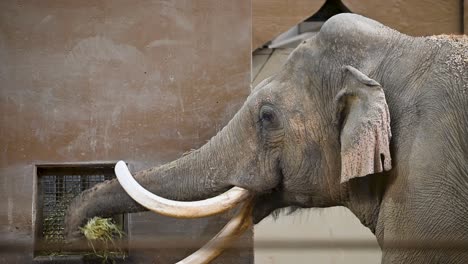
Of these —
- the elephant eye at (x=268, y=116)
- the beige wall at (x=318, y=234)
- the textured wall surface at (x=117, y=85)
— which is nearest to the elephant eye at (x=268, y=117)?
the elephant eye at (x=268, y=116)

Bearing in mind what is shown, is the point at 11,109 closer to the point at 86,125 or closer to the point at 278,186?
the point at 86,125

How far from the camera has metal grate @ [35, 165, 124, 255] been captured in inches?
206

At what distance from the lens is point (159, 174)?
484cm

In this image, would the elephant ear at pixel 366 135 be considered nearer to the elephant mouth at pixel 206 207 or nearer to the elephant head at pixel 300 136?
the elephant head at pixel 300 136

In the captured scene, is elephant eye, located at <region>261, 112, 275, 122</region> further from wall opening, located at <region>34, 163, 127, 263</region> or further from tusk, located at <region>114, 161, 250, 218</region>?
wall opening, located at <region>34, 163, 127, 263</region>

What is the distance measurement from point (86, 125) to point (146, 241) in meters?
0.63

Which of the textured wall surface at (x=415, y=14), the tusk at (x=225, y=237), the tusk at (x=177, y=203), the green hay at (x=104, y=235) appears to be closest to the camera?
the tusk at (x=177, y=203)

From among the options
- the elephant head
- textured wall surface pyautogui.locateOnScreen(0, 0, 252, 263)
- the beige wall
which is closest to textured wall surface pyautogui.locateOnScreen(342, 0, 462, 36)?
the beige wall

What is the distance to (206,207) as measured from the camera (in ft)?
14.8

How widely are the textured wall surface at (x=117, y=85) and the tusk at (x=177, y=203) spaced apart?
2.09 feet

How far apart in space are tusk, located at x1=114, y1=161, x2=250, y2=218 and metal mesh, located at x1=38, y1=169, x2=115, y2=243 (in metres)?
0.77

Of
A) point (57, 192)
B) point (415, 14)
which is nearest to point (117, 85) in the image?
point (57, 192)

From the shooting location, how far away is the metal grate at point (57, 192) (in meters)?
5.24

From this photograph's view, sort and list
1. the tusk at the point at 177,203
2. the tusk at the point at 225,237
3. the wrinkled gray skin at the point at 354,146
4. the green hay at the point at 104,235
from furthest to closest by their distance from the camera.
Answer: the green hay at the point at 104,235 < the tusk at the point at 225,237 < the tusk at the point at 177,203 < the wrinkled gray skin at the point at 354,146
